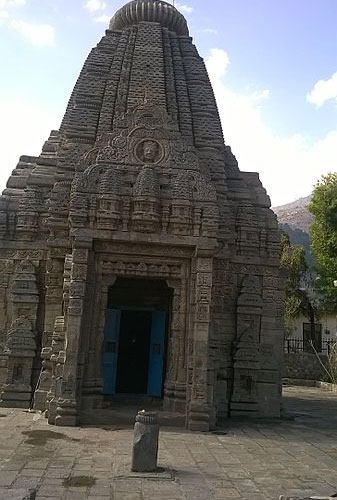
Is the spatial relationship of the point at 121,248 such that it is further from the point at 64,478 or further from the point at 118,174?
the point at 64,478

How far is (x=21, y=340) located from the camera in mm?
12172

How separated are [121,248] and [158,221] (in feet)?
3.36

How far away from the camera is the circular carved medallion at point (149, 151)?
36.5 ft

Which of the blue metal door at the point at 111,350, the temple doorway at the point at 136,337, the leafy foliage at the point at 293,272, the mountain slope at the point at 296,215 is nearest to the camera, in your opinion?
the blue metal door at the point at 111,350

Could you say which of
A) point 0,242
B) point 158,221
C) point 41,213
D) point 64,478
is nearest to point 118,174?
point 158,221

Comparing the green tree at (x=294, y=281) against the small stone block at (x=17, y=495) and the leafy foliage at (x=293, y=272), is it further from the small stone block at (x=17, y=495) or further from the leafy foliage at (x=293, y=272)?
the small stone block at (x=17, y=495)

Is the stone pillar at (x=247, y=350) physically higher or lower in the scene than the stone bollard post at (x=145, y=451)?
higher

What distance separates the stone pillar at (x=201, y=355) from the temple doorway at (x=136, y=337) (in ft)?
8.59

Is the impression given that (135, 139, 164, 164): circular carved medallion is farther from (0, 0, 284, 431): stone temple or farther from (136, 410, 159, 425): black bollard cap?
(136, 410, 159, 425): black bollard cap

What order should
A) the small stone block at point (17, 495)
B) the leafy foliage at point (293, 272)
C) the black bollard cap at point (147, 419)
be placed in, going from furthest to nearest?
the leafy foliage at point (293, 272) < the black bollard cap at point (147, 419) < the small stone block at point (17, 495)

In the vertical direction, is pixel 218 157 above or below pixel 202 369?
above

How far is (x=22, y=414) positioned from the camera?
1088 cm

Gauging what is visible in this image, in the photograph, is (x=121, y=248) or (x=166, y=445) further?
(x=121, y=248)

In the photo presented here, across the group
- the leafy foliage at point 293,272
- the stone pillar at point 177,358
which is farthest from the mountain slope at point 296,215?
the stone pillar at point 177,358
